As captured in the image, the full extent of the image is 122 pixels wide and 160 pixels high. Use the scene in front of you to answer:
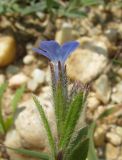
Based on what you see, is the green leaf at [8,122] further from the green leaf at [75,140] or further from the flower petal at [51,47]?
the flower petal at [51,47]

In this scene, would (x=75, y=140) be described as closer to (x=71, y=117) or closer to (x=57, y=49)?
(x=71, y=117)

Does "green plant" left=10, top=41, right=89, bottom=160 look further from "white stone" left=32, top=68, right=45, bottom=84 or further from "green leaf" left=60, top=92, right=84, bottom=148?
"white stone" left=32, top=68, right=45, bottom=84

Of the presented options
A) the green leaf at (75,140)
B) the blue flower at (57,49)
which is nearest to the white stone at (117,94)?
the green leaf at (75,140)

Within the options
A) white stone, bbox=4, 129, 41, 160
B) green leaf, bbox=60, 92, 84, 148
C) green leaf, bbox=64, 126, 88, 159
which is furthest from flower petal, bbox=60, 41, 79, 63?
white stone, bbox=4, 129, 41, 160

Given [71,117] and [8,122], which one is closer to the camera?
[71,117]

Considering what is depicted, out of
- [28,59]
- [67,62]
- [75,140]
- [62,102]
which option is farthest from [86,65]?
[62,102]

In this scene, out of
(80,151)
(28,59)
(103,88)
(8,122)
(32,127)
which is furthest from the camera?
(28,59)
